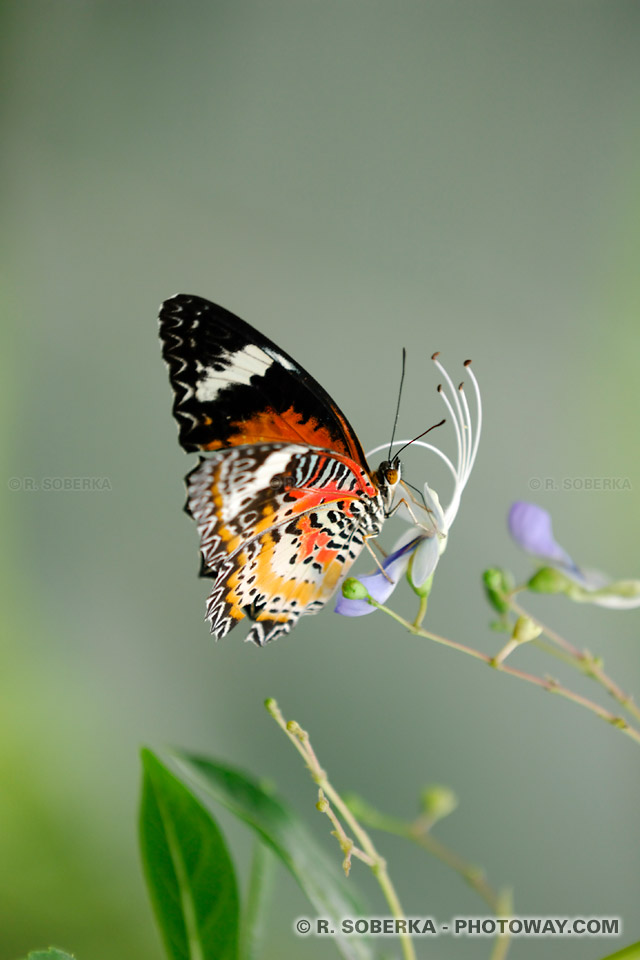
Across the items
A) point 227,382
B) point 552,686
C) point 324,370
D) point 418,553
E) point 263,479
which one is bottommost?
point 552,686

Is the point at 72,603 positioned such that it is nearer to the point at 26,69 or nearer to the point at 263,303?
the point at 263,303

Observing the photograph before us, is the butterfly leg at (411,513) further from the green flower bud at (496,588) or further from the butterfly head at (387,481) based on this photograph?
the green flower bud at (496,588)

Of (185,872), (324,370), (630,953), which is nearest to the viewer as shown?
(630,953)

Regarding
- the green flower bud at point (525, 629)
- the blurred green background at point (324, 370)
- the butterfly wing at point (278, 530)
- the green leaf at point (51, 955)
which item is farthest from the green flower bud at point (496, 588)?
the blurred green background at point (324, 370)

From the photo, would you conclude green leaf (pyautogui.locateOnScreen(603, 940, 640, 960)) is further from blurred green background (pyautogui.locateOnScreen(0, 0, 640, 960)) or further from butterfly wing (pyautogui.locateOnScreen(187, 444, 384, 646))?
blurred green background (pyautogui.locateOnScreen(0, 0, 640, 960))

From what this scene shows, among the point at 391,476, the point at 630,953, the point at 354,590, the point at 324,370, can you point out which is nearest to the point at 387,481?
the point at 391,476

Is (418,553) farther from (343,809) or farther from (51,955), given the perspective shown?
(51,955)

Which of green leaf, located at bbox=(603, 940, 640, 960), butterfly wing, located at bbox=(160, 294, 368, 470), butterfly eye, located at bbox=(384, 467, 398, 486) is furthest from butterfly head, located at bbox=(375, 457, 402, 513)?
green leaf, located at bbox=(603, 940, 640, 960)

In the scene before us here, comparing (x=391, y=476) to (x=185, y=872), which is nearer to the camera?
(x=185, y=872)

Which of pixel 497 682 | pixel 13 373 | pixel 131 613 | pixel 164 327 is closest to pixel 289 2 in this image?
pixel 13 373
